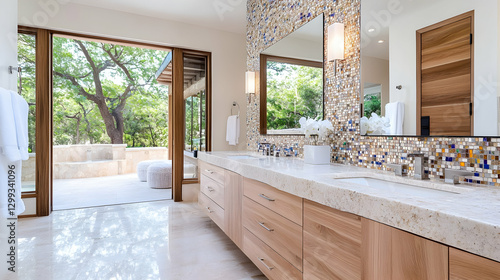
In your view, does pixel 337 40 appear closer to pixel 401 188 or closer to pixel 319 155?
pixel 319 155

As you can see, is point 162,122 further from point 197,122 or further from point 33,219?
point 33,219

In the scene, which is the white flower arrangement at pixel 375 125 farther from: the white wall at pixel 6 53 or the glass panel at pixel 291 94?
the white wall at pixel 6 53

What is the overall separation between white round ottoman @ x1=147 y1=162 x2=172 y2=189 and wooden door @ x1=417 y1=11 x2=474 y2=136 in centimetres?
450

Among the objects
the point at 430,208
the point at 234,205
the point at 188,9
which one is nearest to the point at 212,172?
the point at 234,205

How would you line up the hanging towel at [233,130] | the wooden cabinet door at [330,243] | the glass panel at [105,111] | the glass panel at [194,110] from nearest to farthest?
the wooden cabinet door at [330,243] → the hanging towel at [233,130] → the glass panel at [194,110] → the glass panel at [105,111]

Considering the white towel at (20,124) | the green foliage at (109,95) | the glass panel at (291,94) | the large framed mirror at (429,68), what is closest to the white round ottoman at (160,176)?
the glass panel at (291,94)

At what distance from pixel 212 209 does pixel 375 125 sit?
67.1 inches

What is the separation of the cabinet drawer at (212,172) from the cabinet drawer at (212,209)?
0.79ft

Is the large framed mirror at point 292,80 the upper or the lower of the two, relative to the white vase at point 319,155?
upper

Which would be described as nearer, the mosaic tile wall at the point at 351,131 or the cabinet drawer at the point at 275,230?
the mosaic tile wall at the point at 351,131

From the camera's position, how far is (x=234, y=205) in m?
2.13

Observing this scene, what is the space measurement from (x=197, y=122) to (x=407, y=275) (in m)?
3.80

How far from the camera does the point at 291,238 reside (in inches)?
54.7

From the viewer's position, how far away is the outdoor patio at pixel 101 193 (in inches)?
161
